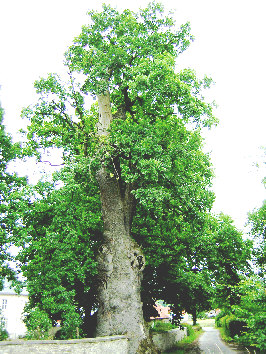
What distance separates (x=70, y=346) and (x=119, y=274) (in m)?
2.99

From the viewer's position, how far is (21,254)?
1086cm

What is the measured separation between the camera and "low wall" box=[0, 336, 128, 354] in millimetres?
7375

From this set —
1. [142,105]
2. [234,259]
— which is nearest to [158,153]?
[142,105]

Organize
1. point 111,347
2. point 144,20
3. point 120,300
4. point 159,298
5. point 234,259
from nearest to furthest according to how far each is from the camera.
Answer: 1. point 111,347
2. point 120,300
3. point 144,20
4. point 159,298
5. point 234,259

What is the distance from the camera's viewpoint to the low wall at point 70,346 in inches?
290

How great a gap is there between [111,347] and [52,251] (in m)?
4.05

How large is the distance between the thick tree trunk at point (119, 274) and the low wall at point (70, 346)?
57 centimetres

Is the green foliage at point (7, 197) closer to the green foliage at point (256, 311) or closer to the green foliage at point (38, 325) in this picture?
the green foliage at point (38, 325)

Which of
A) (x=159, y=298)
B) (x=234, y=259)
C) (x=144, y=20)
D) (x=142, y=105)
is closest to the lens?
(x=144, y=20)

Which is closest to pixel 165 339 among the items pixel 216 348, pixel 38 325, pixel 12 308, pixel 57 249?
pixel 216 348

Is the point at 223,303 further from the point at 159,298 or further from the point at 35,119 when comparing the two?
the point at 35,119

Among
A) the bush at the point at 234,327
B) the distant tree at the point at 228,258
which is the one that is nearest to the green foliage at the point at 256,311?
the distant tree at the point at 228,258

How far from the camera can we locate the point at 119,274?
10.5 meters

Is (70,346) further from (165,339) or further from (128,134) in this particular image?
(165,339)
